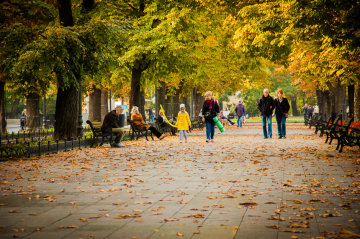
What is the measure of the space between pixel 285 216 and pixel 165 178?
3842 mm

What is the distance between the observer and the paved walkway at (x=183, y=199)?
5363 mm

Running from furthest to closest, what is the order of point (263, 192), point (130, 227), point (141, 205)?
point (263, 192), point (141, 205), point (130, 227)

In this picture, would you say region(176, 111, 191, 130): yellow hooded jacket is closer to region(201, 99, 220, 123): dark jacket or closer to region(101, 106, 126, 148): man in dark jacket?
region(201, 99, 220, 123): dark jacket

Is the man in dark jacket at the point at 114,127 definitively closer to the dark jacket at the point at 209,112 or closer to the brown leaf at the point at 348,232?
the dark jacket at the point at 209,112

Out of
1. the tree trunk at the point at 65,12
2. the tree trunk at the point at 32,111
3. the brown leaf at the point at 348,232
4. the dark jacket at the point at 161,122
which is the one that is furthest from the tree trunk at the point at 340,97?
the brown leaf at the point at 348,232

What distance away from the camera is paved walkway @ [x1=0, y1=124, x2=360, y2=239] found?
536 centimetres

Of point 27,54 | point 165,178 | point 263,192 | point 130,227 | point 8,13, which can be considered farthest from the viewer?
point 8,13

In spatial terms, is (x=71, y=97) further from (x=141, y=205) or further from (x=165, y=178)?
(x=141, y=205)

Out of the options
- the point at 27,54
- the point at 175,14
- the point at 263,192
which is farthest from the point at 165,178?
the point at 175,14

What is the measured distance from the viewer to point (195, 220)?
5793mm

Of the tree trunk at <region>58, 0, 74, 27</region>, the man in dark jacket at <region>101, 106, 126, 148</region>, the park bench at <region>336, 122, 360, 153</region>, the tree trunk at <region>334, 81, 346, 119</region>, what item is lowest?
the park bench at <region>336, 122, 360, 153</region>

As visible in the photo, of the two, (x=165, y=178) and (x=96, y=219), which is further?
(x=165, y=178)

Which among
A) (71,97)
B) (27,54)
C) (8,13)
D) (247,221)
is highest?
(8,13)

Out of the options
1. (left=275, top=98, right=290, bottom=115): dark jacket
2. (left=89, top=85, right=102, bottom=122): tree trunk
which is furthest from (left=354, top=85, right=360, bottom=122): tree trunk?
(left=89, top=85, right=102, bottom=122): tree trunk
